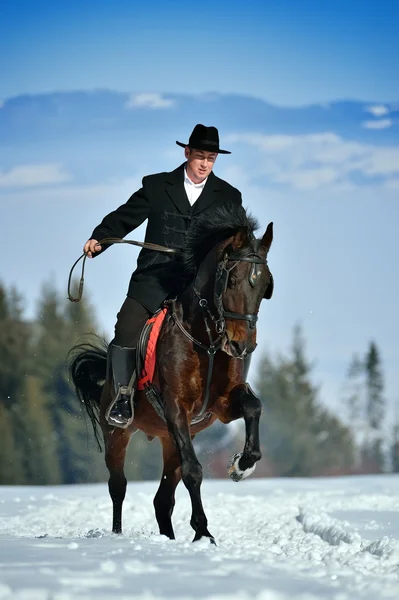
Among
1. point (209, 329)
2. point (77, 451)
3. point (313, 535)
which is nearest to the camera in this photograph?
point (209, 329)

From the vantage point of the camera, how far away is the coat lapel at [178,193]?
29.6 feet

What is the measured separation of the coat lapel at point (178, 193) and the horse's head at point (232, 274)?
2.13 feet

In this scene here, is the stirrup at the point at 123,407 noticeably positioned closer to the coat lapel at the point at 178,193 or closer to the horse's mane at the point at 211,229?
the horse's mane at the point at 211,229

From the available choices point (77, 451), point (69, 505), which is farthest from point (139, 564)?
point (77, 451)

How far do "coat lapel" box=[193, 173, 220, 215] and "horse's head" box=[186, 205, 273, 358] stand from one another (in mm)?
613

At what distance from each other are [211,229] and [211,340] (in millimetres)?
846

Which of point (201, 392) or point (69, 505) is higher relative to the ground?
point (201, 392)

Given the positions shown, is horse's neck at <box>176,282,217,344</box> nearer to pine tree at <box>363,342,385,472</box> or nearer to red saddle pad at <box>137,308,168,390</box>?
red saddle pad at <box>137,308,168,390</box>

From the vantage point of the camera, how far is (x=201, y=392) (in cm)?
823

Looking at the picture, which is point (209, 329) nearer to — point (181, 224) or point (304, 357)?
point (181, 224)

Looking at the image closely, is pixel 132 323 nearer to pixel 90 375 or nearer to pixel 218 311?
pixel 218 311

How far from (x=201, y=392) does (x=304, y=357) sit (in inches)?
2436

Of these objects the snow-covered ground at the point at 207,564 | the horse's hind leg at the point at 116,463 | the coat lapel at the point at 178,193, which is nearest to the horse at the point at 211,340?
the coat lapel at the point at 178,193

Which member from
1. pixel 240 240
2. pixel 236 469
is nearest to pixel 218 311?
pixel 240 240
